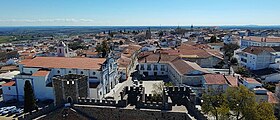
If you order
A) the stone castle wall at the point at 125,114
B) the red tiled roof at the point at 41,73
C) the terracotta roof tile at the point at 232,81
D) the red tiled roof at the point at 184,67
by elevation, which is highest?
the stone castle wall at the point at 125,114

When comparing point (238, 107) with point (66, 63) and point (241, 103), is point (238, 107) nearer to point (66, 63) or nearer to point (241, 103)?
point (241, 103)

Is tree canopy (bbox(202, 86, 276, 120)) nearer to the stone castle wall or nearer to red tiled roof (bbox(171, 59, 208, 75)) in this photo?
the stone castle wall

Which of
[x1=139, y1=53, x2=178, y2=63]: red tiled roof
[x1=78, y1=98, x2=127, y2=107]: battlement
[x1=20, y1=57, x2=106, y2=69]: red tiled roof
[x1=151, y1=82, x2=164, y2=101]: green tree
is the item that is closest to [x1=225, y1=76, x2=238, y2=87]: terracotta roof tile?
[x1=151, y1=82, x2=164, y2=101]: green tree

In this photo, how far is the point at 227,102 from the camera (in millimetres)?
27469

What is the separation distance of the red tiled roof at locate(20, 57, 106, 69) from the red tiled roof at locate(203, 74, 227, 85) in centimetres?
1837

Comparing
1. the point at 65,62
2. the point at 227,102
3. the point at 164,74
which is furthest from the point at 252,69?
the point at 65,62

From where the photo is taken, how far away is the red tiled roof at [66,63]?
43812 millimetres

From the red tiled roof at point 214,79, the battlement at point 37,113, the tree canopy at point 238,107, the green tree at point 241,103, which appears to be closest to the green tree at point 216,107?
the tree canopy at point 238,107

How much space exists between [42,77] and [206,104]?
2815 cm

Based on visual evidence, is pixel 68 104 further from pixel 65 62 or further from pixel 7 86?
pixel 7 86

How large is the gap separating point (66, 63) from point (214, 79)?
25776mm

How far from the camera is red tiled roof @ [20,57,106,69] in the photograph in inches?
1725

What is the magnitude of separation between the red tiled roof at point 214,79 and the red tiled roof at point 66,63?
18374 millimetres

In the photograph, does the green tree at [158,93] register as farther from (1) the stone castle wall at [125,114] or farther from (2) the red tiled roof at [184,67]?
(2) the red tiled roof at [184,67]
